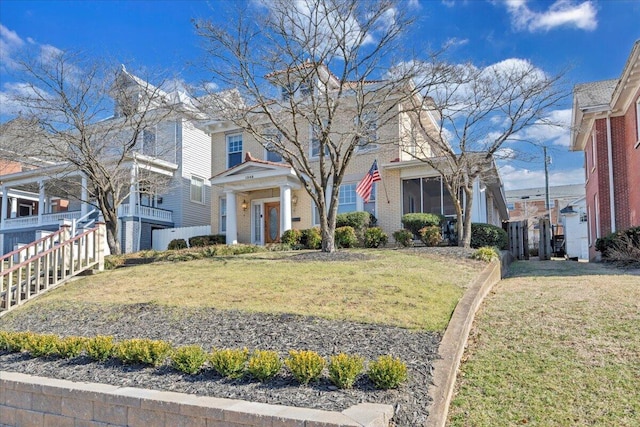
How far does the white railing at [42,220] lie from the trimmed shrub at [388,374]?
851 inches

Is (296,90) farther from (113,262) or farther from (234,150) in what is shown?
(234,150)

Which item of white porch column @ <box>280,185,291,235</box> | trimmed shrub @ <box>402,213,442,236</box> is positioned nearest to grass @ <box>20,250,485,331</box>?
trimmed shrub @ <box>402,213,442,236</box>

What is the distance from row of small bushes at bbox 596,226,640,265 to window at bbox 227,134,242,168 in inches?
557

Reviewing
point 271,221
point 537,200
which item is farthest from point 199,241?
point 537,200

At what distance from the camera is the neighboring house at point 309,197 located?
17656 millimetres

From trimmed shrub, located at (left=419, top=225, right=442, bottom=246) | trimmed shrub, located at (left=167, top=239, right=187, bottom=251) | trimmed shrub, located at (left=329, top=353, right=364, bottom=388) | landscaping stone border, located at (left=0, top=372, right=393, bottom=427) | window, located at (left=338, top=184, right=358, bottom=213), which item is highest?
window, located at (left=338, top=184, right=358, bottom=213)

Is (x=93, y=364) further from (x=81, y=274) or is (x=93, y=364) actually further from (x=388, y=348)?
(x=81, y=274)

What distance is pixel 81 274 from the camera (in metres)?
12.1

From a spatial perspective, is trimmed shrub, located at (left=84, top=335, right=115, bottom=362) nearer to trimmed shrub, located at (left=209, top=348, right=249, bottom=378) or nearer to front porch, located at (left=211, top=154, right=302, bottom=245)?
trimmed shrub, located at (left=209, top=348, right=249, bottom=378)

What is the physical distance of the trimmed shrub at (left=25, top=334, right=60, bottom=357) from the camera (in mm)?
6277

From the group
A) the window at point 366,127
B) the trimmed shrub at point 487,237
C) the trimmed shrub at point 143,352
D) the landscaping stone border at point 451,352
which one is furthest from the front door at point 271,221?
the trimmed shrub at point 143,352

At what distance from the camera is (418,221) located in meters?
16.0

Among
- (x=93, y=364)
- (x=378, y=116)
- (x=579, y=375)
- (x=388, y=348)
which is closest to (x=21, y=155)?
(x=378, y=116)

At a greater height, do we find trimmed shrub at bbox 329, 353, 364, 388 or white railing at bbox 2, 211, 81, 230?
white railing at bbox 2, 211, 81, 230
